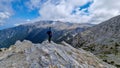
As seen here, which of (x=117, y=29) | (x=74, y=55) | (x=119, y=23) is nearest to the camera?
(x=74, y=55)

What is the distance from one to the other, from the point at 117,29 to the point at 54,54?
14870cm

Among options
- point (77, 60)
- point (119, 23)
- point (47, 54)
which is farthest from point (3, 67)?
point (119, 23)

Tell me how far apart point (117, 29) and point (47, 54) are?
491ft

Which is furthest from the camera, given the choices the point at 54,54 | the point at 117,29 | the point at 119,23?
the point at 119,23

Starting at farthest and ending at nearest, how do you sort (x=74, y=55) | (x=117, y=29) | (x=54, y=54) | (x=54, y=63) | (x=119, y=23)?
(x=119, y=23)
(x=117, y=29)
(x=74, y=55)
(x=54, y=54)
(x=54, y=63)

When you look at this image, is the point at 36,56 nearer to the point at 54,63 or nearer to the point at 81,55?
the point at 54,63

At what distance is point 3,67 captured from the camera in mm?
42156

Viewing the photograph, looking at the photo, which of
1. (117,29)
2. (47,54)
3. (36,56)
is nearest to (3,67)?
(36,56)

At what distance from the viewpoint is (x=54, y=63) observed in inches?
1604

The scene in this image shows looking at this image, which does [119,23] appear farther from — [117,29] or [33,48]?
[33,48]

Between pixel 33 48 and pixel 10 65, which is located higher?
pixel 33 48

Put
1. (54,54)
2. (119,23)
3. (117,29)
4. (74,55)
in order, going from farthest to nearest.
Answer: (119,23)
(117,29)
(74,55)
(54,54)

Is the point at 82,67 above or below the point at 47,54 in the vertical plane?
below

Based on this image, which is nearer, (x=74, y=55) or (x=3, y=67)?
(x=3, y=67)
